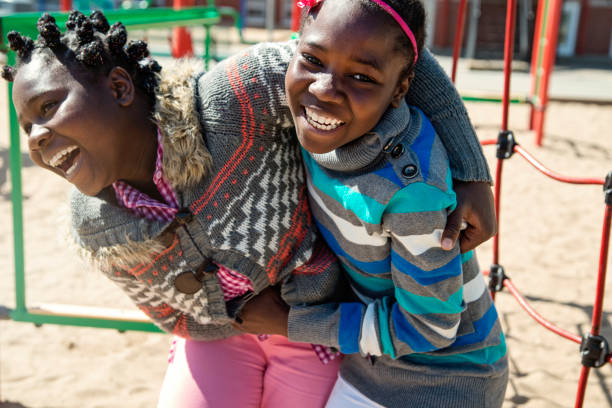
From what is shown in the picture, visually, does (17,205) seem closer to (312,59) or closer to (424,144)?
(312,59)


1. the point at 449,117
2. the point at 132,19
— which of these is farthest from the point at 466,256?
the point at 132,19

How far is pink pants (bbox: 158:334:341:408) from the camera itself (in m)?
1.55

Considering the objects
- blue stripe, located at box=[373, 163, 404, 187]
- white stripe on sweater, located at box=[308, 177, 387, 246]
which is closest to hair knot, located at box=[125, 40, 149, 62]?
white stripe on sweater, located at box=[308, 177, 387, 246]

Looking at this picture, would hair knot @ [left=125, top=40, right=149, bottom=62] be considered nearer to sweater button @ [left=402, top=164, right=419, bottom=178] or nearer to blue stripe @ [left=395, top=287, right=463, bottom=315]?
sweater button @ [left=402, top=164, right=419, bottom=178]

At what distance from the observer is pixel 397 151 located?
1233mm

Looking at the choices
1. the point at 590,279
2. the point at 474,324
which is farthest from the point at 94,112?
the point at 590,279

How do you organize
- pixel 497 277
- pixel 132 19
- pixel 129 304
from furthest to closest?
pixel 129 304 < pixel 132 19 < pixel 497 277

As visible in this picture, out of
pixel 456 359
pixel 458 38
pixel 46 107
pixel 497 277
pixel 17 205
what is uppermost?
pixel 458 38

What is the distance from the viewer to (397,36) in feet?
3.80

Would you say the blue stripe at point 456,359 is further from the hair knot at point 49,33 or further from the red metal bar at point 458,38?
the red metal bar at point 458,38

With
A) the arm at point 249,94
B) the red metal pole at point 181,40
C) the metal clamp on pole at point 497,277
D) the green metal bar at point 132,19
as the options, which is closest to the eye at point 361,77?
the arm at point 249,94

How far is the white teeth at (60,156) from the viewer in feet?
3.97

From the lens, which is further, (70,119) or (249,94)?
(249,94)

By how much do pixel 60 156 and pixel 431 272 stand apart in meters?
0.80
